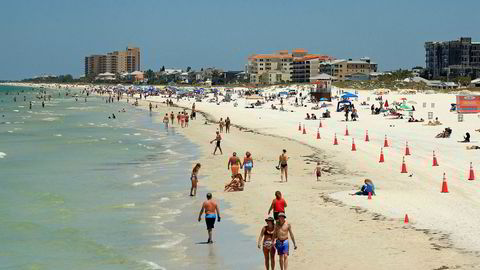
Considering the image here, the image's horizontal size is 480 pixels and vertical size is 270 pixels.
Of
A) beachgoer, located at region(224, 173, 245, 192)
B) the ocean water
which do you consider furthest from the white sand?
the ocean water

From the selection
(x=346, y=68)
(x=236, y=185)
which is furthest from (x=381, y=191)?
(x=346, y=68)

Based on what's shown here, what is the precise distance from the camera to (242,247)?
1396 centimetres

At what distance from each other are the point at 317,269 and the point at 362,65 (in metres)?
164

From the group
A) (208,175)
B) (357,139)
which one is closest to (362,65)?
(357,139)

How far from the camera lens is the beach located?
12680 millimetres

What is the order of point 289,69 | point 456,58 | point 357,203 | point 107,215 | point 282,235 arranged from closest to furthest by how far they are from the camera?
point 282,235
point 357,203
point 107,215
point 456,58
point 289,69

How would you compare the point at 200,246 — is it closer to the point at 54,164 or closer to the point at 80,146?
the point at 54,164

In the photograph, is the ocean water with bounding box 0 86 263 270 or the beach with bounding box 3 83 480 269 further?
the ocean water with bounding box 0 86 263 270

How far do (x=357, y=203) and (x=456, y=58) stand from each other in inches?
6489

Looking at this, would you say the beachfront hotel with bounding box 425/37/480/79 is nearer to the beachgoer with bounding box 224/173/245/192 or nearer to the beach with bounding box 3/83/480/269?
the beach with bounding box 3/83/480/269

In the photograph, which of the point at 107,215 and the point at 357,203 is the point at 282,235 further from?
the point at 107,215

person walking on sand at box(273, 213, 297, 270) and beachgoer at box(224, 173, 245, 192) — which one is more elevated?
person walking on sand at box(273, 213, 297, 270)

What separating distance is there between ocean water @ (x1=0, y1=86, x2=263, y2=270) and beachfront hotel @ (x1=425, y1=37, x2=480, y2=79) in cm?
13820

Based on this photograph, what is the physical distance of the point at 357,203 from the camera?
17.7 meters
